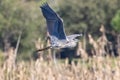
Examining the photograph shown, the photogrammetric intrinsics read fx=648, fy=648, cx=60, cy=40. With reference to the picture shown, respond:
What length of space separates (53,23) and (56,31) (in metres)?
Answer: 0.09

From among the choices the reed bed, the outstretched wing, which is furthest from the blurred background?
the outstretched wing

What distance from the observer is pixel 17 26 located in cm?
3847

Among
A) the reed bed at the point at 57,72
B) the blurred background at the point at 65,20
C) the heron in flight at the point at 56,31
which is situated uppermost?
the blurred background at the point at 65,20

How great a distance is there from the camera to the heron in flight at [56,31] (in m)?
6.73

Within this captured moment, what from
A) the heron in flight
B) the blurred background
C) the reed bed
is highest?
the blurred background

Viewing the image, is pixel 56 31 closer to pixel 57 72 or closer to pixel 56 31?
pixel 56 31

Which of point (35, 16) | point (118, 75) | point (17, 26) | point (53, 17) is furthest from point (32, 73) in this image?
point (35, 16)

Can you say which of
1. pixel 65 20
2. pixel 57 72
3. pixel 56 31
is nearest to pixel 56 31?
pixel 56 31

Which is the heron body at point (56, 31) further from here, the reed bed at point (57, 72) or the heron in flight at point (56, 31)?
the reed bed at point (57, 72)

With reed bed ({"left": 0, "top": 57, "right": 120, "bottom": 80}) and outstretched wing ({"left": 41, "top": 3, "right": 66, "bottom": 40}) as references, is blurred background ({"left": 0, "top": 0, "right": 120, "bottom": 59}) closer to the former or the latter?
reed bed ({"left": 0, "top": 57, "right": 120, "bottom": 80})

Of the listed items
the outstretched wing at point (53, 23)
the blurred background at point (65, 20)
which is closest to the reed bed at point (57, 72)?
the outstretched wing at point (53, 23)

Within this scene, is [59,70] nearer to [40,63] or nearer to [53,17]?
[40,63]

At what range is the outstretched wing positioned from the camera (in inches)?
268

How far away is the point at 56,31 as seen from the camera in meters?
6.94
